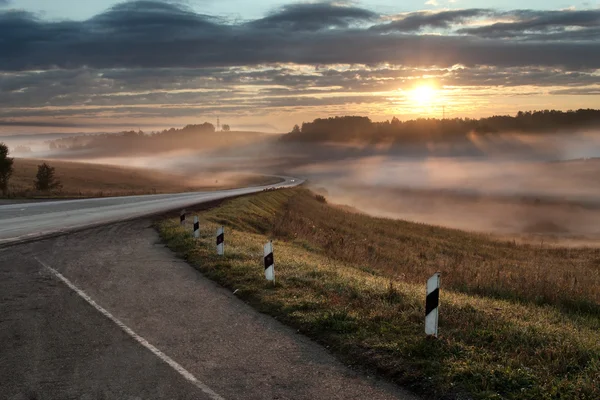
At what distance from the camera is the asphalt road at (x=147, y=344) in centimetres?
731

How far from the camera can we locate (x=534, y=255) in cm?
3522

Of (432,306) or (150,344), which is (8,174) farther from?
(432,306)

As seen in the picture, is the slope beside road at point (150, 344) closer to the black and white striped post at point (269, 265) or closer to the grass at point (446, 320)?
the grass at point (446, 320)

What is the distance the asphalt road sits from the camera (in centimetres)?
731

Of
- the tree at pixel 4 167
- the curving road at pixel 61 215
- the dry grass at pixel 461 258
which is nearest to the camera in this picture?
the dry grass at pixel 461 258

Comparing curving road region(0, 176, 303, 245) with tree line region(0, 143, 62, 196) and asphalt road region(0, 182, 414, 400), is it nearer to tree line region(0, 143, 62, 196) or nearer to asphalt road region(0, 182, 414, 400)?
asphalt road region(0, 182, 414, 400)

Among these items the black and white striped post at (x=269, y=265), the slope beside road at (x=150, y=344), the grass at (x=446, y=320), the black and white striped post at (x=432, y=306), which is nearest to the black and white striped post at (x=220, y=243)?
the grass at (x=446, y=320)

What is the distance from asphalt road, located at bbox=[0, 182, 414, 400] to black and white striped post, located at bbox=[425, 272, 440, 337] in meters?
1.74

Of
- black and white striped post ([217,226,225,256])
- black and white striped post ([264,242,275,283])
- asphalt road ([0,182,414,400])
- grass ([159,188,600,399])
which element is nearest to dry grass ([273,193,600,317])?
grass ([159,188,600,399])

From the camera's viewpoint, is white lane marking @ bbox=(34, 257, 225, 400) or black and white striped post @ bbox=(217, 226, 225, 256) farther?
black and white striped post @ bbox=(217, 226, 225, 256)

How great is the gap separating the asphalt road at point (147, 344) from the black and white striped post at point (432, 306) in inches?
68.5

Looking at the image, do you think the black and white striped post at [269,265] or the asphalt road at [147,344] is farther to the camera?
the black and white striped post at [269,265]

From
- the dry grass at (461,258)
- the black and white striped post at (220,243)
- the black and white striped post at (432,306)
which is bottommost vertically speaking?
the dry grass at (461,258)

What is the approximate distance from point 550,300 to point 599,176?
173199mm
